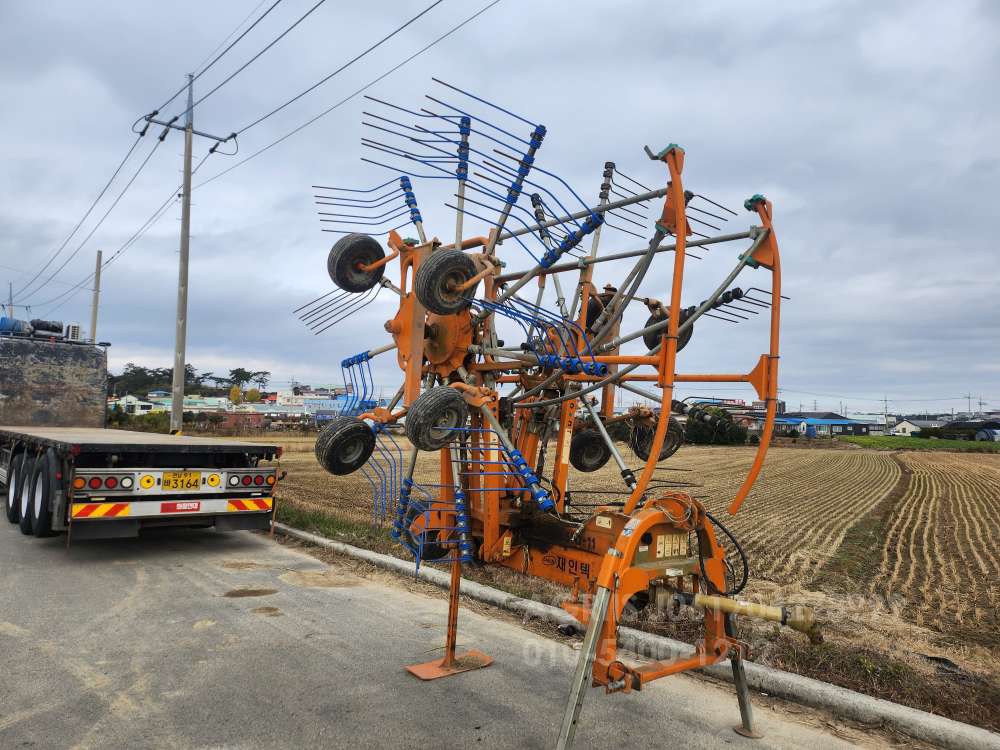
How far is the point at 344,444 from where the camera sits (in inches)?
182

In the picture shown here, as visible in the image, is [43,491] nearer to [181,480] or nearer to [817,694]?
[181,480]

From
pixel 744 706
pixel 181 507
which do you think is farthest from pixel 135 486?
pixel 744 706

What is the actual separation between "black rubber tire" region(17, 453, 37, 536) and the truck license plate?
6.74ft

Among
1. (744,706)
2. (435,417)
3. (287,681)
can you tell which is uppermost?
(435,417)

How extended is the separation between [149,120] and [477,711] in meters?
16.2

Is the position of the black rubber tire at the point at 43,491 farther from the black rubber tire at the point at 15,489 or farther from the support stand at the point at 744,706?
the support stand at the point at 744,706

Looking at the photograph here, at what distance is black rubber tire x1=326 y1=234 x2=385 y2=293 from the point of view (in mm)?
4949

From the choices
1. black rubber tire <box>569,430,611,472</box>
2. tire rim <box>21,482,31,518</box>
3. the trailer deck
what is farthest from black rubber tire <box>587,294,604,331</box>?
tire rim <box>21,482,31,518</box>

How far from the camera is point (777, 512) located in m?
14.6

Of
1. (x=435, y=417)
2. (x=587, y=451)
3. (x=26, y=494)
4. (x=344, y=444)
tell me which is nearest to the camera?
(x=435, y=417)

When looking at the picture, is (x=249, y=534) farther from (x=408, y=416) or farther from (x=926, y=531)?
(x=926, y=531)

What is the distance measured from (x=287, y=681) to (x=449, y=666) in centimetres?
105

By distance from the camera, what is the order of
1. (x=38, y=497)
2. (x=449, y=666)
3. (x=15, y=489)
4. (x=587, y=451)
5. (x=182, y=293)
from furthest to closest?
(x=182, y=293) < (x=15, y=489) < (x=38, y=497) < (x=587, y=451) < (x=449, y=666)

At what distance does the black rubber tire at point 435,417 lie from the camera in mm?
3877
